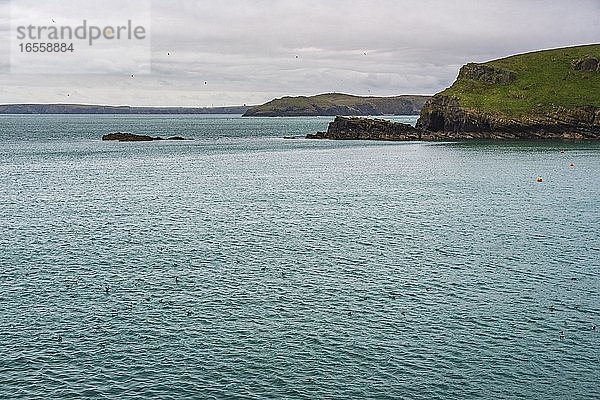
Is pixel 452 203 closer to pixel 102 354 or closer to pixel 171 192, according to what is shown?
pixel 171 192

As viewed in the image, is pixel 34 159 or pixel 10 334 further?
pixel 34 159

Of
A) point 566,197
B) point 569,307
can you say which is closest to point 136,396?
point 569,307

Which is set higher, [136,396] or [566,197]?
[566,197]

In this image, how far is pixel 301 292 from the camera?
55781 millimetres

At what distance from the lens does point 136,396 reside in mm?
38094

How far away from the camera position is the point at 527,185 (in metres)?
Answer: 113

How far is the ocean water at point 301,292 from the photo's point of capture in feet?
133

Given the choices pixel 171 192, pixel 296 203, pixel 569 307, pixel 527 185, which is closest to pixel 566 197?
pixel 527 185

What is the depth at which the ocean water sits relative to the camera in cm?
4062

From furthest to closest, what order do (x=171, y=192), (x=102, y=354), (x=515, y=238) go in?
(x=171, y=192)
(x=515, y=238)
(x=102, y=354)

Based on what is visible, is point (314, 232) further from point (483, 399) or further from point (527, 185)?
point (527, 185)

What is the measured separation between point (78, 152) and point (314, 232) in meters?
123

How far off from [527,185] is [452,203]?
23.7 meters

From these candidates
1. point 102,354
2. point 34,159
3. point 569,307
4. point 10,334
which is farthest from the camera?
point 34,159
